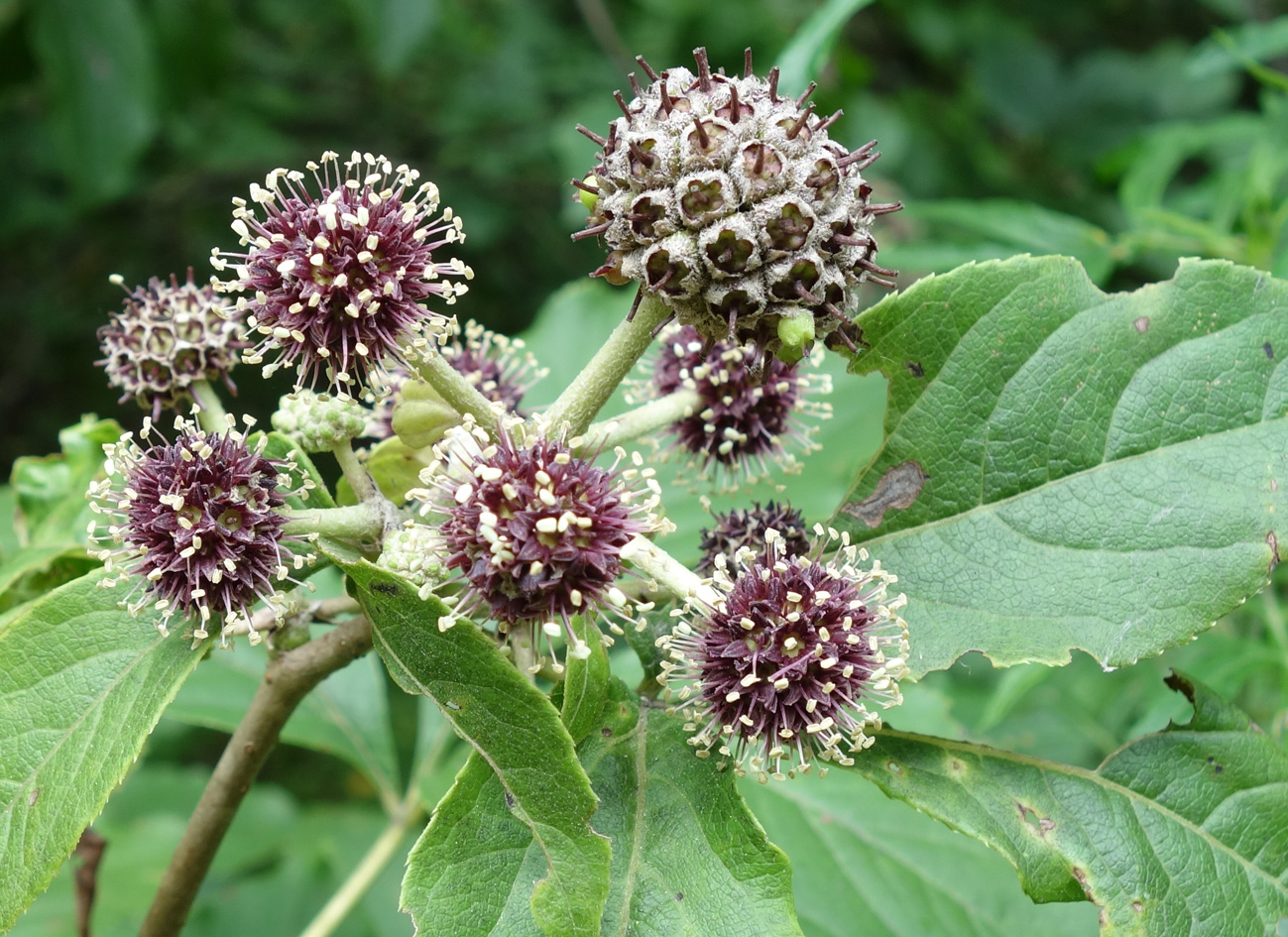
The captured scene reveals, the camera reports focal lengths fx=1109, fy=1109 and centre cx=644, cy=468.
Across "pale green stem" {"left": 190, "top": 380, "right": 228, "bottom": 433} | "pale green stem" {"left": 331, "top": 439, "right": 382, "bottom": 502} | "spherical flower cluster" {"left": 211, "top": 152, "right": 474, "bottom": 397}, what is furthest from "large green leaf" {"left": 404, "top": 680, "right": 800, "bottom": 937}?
"pale green stem" {"left": 190, "top": 380, "right": 228, "bottom": 433}

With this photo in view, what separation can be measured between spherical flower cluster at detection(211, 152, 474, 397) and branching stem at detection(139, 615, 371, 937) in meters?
0.47

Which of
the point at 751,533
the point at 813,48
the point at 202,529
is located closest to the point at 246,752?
the point at 202,529

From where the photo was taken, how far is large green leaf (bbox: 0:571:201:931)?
1.78 m

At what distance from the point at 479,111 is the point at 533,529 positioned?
19.0 ft

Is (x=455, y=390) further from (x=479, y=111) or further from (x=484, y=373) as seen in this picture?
(x=479, y=111)

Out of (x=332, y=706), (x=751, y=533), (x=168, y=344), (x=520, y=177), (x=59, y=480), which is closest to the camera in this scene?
(x=751, y=533)

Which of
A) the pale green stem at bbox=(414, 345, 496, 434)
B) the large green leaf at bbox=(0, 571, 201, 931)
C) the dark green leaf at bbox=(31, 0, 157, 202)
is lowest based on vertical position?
the large green leaf at bbox=(0, 571, 201, 931)

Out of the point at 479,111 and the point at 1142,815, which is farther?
the point at 479,111

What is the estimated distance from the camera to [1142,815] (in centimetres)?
202

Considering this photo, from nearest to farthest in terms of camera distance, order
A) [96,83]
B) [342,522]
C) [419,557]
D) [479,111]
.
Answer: [419,557]
[342,522]
[96,83]
[479,111]

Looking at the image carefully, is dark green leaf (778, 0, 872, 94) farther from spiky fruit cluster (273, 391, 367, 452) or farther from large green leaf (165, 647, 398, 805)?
large green leaf (165, 647, 398, 805)

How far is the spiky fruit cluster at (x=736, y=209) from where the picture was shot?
5.62 ft

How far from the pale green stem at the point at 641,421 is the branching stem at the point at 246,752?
1.70 feet

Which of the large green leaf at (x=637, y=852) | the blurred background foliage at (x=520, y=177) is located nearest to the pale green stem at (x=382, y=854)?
the blurred background foliage at (x=520, y=177)
